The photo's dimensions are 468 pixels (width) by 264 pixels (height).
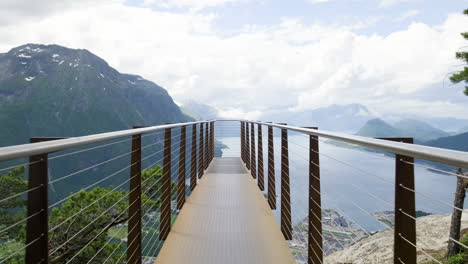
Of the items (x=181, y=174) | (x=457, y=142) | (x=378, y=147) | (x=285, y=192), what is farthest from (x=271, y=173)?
(x=457, y=142)

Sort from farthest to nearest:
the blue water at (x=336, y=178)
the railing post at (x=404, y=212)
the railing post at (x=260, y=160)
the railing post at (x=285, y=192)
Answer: the railing post at (x=260, y=160), the railing post at (x=285, y=192), the blue water at (x=336, y=178), the railing post at (x=404, y=212)

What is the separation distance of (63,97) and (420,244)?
10942 centimetres

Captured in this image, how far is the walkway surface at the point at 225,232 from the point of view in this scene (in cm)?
230

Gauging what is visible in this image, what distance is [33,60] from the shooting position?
4402 inches

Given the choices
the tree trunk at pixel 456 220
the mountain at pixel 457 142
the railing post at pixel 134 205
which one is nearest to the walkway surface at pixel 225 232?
the railing post at pixel 134 205

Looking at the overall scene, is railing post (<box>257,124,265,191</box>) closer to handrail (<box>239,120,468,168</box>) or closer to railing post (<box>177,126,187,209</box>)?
railing post (<box>177,126,187,209</box>)

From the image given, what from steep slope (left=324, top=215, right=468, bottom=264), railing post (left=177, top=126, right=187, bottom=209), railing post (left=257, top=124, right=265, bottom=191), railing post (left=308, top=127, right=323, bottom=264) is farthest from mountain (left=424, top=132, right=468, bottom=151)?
railing post (left=308, top=127, right=323, bottom=264)

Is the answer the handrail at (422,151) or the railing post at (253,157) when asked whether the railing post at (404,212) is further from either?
the railing post at (253,157)

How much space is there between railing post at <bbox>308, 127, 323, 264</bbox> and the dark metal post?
1.42 m

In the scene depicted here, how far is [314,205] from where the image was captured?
2074mm

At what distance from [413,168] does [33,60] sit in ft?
427

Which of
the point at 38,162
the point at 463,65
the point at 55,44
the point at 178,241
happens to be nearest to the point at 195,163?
the point at 178,241

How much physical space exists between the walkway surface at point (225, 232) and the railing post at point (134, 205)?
214 millimetres

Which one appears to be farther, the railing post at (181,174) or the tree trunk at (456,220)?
the tree trunk at (456,220)
